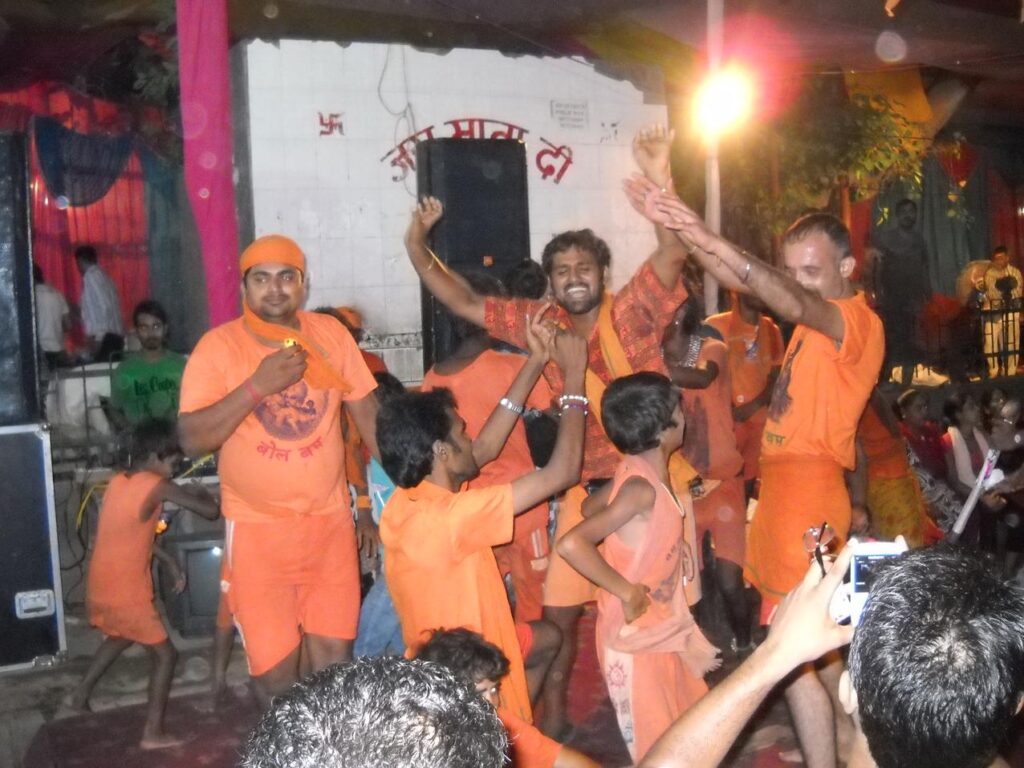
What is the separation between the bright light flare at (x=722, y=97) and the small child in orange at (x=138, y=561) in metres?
4.77

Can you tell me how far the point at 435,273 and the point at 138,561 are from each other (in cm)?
194

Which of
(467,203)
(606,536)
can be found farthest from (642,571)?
(467,203)

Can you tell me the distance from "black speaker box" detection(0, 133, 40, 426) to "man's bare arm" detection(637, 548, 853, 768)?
15.0ft

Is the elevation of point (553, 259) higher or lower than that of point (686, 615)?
higher

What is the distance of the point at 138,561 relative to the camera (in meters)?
5.32

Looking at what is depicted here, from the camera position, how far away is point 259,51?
8.79 m

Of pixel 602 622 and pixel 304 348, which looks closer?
pixel 602 622

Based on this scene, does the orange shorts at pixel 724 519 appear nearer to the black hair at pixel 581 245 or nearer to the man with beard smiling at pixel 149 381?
the black hair at pixel 581 245

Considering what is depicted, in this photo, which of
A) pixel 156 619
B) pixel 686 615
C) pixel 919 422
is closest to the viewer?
pixel 686 615

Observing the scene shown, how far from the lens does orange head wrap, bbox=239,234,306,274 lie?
430cm

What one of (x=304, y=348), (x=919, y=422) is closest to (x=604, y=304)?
(x=304, y=348)

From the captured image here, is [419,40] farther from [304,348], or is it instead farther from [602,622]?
[602,622]

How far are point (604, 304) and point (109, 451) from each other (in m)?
5.87

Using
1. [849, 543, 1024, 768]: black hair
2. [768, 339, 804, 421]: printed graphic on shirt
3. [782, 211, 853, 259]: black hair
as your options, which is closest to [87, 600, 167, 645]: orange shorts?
[768, 339, 804, 421]: printed graphic on shirt
